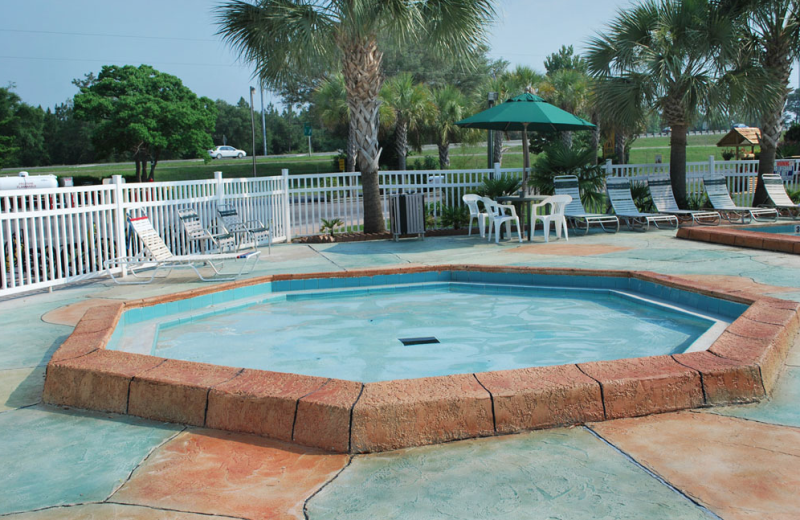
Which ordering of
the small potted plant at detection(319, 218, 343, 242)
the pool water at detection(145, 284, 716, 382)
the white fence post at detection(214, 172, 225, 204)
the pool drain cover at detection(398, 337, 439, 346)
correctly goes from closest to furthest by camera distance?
the pool water at detection(145, 284, 716, 382), the pool drain cover at detection(398, 337, 439, 346), the white fence post at detection(214, 172, 225, 204), the small potted plant at detection(319, 218, 343, 242)

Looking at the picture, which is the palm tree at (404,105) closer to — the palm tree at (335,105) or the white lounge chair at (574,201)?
the palm tree at (335,105)

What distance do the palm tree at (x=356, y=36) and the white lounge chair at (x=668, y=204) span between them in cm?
482

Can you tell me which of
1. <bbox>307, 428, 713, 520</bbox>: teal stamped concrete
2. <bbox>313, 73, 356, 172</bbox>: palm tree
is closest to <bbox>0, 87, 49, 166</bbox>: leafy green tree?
<bbox>313, 73, 356, 172</bbox>: palm tree

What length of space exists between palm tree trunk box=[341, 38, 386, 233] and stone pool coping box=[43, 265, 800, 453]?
348 inches


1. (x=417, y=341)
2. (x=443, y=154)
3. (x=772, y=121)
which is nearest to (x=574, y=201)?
(x=772, y=121)

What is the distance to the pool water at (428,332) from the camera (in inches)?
210

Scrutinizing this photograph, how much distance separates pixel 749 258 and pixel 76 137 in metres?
70.2

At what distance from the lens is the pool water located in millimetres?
5332

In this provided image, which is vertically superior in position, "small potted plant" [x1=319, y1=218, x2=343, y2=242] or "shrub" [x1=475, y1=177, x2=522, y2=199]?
"shrub" [x1=475, y1=177, x2=522, y2=199]

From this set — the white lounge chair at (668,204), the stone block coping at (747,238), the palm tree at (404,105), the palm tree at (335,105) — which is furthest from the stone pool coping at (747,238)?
the palm tree at (335,105)

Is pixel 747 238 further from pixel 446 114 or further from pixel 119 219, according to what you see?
pixel 446 114

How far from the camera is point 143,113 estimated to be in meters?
37.4

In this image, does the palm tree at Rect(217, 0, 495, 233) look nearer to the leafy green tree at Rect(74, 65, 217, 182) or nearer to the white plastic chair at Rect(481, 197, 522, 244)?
the white plastic chair at Rect(481, 197, 522, 244)

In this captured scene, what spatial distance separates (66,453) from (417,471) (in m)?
1.70
